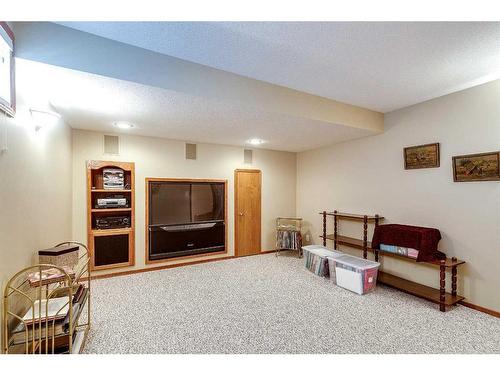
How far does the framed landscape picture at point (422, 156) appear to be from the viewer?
2.71m

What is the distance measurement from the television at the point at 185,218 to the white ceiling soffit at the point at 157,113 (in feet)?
2.87

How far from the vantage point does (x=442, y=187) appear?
2660mm

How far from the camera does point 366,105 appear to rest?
2977 mm

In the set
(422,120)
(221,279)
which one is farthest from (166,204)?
(422,120)

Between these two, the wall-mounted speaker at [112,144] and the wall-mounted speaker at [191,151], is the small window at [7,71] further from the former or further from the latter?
the wall-mounted speaker at [191,151]

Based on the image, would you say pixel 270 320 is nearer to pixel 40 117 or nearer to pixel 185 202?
pixel 185 202

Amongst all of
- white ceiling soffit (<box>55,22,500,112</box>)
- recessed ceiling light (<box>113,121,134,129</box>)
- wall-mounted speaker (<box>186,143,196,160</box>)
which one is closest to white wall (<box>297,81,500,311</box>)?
white ceiling soffit (<box>55,22,500,112</box>)

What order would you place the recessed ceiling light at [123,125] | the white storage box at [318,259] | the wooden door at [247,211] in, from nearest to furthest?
the recessed ceiling light at [123,125] < the white storage box at [318,259] < the wooden door at [247,211]

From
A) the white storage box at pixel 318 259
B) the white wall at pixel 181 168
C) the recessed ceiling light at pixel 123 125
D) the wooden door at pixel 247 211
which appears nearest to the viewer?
the recessed ceiling light at pixel 123 125

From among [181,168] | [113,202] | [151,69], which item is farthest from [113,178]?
[151,69]

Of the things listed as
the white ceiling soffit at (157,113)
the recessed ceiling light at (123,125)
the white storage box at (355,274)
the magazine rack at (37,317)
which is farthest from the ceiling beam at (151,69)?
the white storage box at (355,274)
